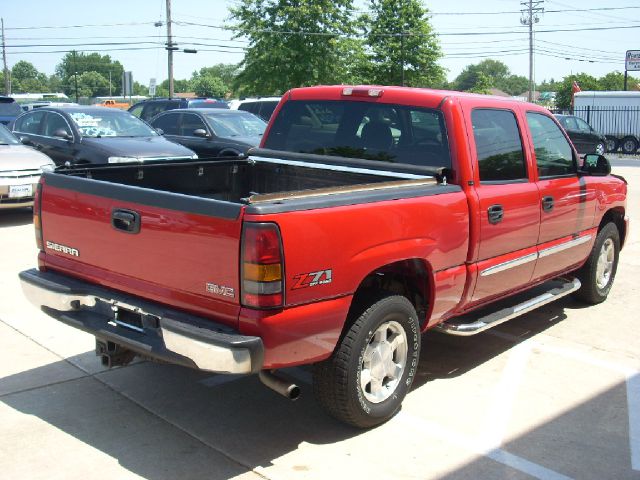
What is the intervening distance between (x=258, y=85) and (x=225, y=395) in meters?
33.5

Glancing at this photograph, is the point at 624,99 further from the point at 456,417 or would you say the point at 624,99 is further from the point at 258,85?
the point at 456,417

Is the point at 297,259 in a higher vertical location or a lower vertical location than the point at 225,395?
higher

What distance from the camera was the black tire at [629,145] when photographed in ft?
106

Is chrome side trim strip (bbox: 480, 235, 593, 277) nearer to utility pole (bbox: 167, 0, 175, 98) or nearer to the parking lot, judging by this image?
the parking lot

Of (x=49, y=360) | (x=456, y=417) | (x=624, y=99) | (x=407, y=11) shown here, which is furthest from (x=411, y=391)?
(x=407, y=11)

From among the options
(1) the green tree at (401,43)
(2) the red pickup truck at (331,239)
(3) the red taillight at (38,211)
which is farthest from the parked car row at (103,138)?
(1) the green tree at (401,43)

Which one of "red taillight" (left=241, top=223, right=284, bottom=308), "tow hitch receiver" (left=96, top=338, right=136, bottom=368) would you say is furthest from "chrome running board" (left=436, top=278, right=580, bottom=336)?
"tow hitch receiver" (left=96, top=338, right=136, bottom=368)

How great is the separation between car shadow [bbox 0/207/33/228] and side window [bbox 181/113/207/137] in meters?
3.71

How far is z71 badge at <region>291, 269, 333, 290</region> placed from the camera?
3.63 meters

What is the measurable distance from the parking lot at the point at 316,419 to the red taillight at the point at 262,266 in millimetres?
974

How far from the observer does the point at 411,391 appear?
499cm

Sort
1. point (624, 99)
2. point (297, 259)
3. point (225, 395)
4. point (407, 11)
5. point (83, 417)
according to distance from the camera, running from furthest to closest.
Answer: point (407, 11) < point (624, 99) < point (225, 395) < point (83, 417) < point (297, 259)

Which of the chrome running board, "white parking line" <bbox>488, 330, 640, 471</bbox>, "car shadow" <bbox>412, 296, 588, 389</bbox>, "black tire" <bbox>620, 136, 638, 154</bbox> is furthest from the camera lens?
"black tire" <bbox>620, 136, 638, 154</bbox>

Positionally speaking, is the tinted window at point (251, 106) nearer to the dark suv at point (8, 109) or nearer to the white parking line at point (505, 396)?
the dark suv at point (8, 109)
